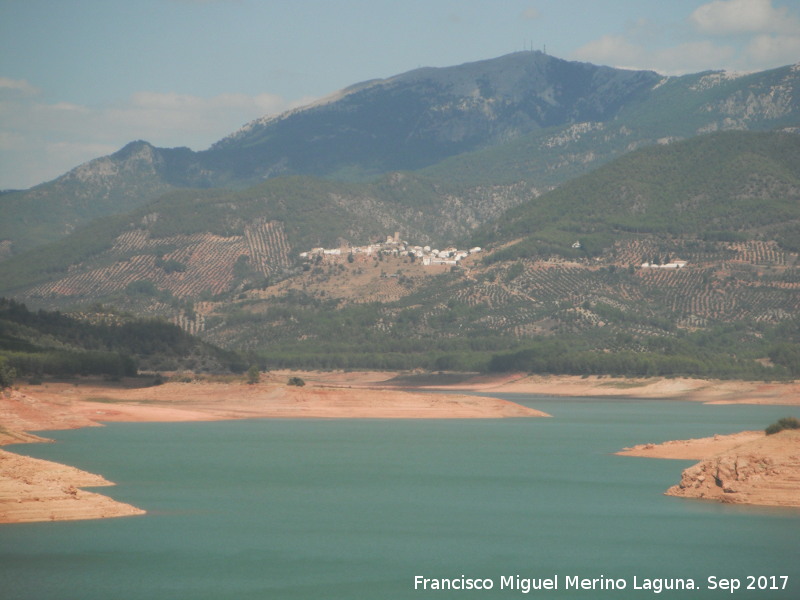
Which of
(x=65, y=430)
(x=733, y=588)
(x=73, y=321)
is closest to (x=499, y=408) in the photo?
(x=65, y=430)

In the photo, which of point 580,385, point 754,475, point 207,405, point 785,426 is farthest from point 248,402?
point 754,475

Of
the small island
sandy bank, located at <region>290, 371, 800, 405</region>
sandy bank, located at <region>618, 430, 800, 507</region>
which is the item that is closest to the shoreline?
sandy bank, located at <region>290, 371, 800, 405</region>

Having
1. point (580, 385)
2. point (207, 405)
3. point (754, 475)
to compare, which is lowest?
point (580, 385)

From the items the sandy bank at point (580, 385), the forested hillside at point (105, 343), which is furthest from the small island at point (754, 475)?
the sandy bank at point (580, 385)

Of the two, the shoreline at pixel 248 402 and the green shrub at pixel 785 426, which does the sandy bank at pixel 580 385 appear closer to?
the shoreline at pixel 248 402

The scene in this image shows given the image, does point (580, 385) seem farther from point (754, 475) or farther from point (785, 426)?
point (754, 475)

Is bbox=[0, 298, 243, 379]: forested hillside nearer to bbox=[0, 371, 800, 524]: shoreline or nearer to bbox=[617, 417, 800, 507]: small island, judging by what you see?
bbox=[0, 371, 800, 524]: shoreline
